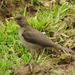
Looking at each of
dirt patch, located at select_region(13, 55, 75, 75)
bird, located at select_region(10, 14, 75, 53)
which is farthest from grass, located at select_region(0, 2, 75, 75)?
bird, located at select_region(10, 14, 75, 53)

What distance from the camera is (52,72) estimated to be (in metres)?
6.76

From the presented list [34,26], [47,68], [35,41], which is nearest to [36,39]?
[35,41]

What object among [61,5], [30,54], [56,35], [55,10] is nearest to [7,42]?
[30,54]

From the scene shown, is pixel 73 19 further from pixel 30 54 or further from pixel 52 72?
pixel 52 72

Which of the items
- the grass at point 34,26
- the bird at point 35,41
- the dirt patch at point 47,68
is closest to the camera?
the dirt patch at point 47,68

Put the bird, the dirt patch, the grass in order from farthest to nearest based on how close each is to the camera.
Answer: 1. the grass
2. the bird
3. the dirt patch

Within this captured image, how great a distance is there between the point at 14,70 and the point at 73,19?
2.84 meters

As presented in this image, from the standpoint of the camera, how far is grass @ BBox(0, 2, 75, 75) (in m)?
7.24

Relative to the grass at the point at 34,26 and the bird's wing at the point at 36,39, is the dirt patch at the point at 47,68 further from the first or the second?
the bird's wing at the point at 36,39

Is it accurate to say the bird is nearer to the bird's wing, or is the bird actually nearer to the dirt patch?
the bird's wing

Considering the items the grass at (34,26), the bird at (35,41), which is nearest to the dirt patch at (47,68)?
the grass at (34,26)

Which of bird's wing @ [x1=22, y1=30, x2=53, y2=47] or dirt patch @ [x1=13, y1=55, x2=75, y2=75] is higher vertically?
bird's wing @ [x1=22, y1=30, x2=53, y2=47]

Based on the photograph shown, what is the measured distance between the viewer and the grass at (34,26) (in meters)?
7.24

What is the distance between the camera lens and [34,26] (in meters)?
8.40
